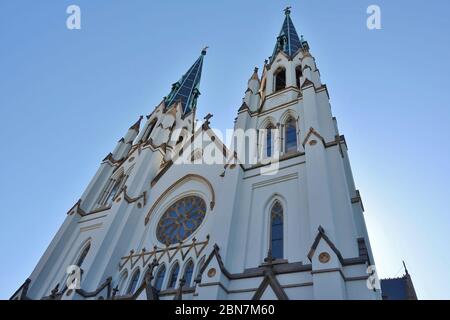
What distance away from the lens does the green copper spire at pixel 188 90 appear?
2792 centimetres

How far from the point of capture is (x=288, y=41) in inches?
970

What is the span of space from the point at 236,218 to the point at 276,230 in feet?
5.34

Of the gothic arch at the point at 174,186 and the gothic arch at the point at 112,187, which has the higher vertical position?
the gothic arch at the point at 112,187

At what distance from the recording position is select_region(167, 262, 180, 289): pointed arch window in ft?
38.7

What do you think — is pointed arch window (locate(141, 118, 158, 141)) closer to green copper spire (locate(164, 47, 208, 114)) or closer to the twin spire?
the twin spire

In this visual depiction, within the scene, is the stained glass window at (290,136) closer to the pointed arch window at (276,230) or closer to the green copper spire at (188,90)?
the pointed arch window at (276,230)

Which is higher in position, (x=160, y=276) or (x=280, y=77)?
(x=280, y=77)

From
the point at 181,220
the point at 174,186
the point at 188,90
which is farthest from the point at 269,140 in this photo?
the point at 188,90

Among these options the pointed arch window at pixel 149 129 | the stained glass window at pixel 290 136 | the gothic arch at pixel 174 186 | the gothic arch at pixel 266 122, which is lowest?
the gothic arch at pixel 174 186

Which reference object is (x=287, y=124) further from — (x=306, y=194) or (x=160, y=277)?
(x=160, y=277)

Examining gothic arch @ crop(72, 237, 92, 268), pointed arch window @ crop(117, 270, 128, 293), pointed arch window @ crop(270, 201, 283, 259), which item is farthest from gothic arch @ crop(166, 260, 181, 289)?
gothic arch @ crop(72, 237, 92, 268)

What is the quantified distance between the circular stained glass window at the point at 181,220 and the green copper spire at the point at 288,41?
43.3ft

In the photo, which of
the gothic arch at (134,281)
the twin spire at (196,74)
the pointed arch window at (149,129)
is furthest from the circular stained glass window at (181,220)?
the twin spire at (196,74)
